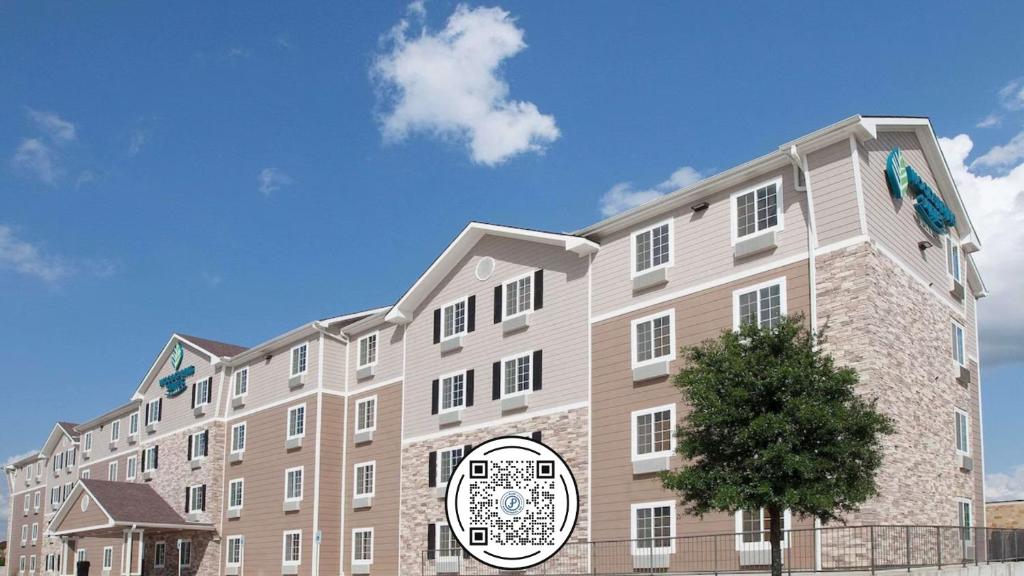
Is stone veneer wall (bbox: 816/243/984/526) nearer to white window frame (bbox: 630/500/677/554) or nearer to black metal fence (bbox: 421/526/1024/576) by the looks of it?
black metal fence (bbox: 421/526/1024/576)

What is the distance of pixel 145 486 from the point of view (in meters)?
56.0

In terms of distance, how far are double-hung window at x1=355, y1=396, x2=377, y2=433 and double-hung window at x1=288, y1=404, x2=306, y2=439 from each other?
9.41 feet

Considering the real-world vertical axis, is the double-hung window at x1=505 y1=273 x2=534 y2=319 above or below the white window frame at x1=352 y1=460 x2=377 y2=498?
above

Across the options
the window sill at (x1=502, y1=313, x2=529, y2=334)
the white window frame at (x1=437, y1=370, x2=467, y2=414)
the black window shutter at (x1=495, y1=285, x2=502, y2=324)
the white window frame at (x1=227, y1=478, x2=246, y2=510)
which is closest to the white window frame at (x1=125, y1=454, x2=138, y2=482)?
the white window frame at (x1=227, y1=478, x2=246, y2=510)

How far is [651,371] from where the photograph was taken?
1201 inches

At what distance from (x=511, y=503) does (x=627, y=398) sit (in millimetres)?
23644

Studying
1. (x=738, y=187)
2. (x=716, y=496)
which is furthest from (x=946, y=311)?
(x=716, y=496)

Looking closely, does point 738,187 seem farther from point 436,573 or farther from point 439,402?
point 436,573

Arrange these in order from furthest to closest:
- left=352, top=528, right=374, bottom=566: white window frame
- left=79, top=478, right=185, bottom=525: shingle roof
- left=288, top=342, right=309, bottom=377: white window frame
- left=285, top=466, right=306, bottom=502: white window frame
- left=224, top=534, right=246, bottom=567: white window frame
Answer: left=79, top=478, right=185, bottom=525: shingle roof
left=224, top=534, right=246, bottom=567: white window frame
left=288, top=342, right=309, bottom=377: white window frame
left=285, top=466, right=306, bottom=502: white window frame
left=352, top=528, right=374, bottom=566: white window frame

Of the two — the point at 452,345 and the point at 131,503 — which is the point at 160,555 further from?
the point at 452,345

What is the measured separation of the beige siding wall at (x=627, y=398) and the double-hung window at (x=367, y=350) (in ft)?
46.5

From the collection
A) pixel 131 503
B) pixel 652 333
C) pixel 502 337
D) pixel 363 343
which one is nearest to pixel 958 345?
pixel 652 333

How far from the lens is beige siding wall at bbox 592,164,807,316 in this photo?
27766 millimetres

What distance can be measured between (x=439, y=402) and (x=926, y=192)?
18.5 m
